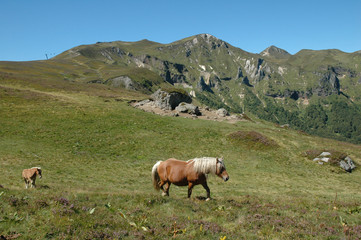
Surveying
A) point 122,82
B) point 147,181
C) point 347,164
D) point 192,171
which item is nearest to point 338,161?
point 347,164

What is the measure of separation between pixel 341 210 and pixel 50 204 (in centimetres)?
1614

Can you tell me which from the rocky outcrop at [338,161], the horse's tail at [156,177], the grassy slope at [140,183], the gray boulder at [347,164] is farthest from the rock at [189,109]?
the horse's tail at [156,177]

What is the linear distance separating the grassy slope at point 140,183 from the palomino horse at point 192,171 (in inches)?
54.9

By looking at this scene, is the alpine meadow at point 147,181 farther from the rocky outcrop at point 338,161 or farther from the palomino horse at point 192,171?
the palomino horse at point 192,171

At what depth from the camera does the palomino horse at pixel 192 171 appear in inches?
562

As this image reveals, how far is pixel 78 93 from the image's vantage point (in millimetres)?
77312

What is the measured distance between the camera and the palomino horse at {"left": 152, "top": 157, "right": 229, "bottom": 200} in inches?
562

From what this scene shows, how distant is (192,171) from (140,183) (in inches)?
411

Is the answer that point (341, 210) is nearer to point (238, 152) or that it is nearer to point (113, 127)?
point (238, 152)

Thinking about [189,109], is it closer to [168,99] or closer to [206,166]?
[168,99]

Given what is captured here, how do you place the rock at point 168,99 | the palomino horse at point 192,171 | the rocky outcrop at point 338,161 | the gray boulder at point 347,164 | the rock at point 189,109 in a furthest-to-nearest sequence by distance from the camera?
the rock at point 168,99 → the rock at point 189,109 → the rocky outcrop at point 338,161 → the gray boulder at point 347,164 → the palomino horse at point 192,171

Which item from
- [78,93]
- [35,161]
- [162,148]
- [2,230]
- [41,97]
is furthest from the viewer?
[78,93]

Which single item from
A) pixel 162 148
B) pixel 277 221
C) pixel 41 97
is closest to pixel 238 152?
pixel 162 148

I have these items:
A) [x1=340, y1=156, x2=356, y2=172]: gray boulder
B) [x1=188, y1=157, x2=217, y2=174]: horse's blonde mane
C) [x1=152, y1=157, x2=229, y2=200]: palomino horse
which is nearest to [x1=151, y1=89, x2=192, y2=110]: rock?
[x1=340, y1=156, x2=356, y2=172]: gray boulder
